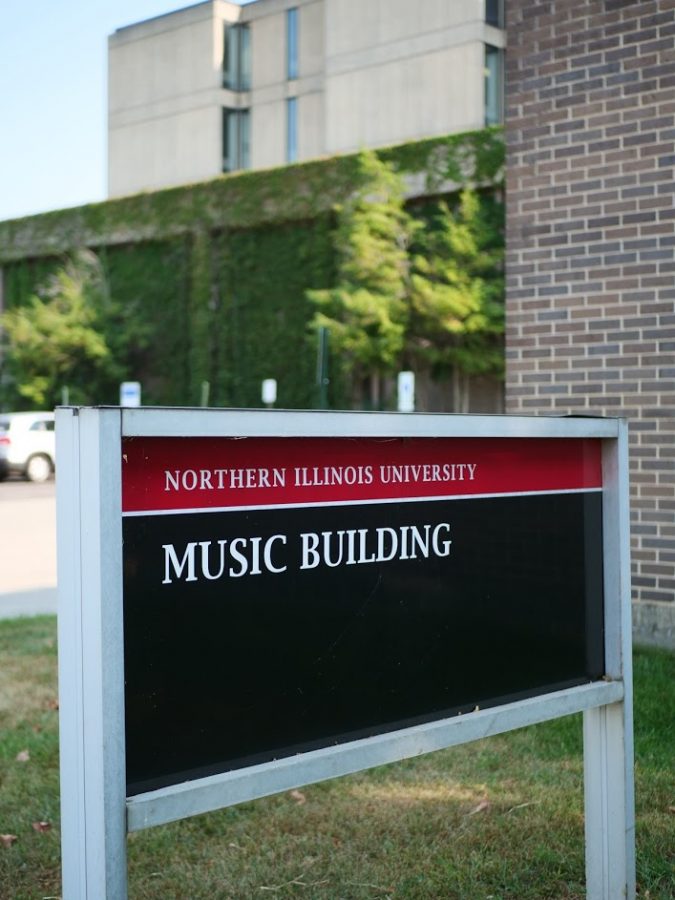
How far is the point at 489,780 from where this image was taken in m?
4.37

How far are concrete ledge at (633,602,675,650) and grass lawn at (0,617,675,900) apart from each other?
1548 millimetres

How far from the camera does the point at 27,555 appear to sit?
41.2ft

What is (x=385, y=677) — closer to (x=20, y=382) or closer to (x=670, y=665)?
(x=670, y=665)

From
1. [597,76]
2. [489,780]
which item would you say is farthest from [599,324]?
[489,780]

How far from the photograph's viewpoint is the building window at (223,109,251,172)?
4631cm

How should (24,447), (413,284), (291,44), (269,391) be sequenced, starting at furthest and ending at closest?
1. (291,44)
2. (269,391)
3. (413,284)
4. (24,447)

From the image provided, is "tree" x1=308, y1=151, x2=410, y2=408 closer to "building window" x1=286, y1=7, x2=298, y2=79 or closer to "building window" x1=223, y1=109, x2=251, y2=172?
"building window" x1=286, y1=7, x2=298, y2=79

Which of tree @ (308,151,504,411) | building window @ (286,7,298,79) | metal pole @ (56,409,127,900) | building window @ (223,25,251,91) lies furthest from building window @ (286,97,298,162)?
metal pole @ (56,409,127,900)

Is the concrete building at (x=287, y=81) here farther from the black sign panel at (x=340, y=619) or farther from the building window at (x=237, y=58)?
the black sign panel at (x=340, y=619)

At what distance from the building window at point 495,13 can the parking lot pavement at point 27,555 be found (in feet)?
74.8

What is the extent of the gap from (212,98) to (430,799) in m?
44.5

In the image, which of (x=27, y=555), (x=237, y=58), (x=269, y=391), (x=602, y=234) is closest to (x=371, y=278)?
(x=269, y=391)

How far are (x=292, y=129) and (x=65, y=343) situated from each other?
42.0ft

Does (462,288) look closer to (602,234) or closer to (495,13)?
(495,13)
